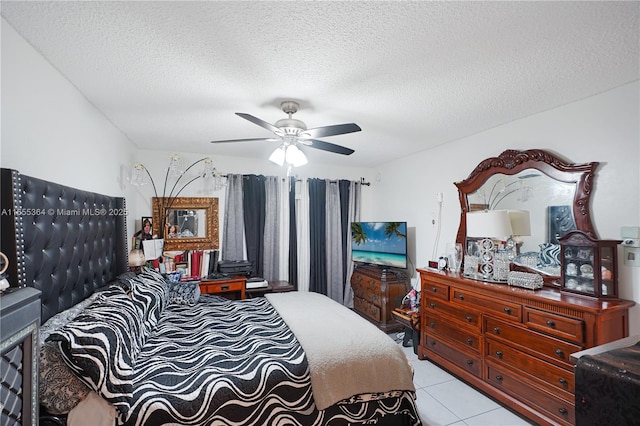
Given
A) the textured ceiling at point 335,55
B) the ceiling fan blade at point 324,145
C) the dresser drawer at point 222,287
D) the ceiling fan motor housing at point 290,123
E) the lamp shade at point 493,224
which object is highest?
the textured ceiling at point 335,55

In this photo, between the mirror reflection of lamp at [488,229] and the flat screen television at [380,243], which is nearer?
the mirror reflection of lamp at [488,229]

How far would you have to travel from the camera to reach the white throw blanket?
1.62 meters

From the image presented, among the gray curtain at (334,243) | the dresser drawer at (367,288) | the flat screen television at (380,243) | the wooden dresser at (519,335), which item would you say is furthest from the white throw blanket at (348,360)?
the gray curtain at (334,243)

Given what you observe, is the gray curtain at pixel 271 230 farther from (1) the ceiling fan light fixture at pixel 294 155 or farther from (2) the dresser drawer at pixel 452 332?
(2) the dresser drawer at pixel 452 332

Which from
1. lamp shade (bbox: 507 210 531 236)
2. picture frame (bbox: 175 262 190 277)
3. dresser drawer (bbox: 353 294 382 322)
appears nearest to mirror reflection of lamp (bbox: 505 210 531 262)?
lamp shade (bbox: 507 210 531 236)

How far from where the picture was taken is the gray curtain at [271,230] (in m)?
4.36

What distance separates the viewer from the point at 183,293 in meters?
2.80

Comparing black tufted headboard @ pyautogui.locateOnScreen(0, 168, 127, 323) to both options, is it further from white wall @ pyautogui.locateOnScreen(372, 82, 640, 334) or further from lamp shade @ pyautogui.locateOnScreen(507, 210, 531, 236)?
white wall @ pyautogui.locateOnScreen(372, 82, 640, 334)

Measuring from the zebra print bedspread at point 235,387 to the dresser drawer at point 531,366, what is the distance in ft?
3.58

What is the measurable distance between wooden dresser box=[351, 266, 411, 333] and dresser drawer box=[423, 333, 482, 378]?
30.5 inches

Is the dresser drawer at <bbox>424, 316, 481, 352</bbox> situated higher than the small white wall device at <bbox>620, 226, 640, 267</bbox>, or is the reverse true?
the small white wall device at <bbox>620, 226, 640, 267</bbox>

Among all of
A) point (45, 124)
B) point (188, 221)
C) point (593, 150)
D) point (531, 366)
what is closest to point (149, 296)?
point (45, 124)

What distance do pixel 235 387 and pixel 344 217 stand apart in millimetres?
3509

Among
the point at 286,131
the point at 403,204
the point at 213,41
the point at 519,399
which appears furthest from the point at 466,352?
the point at 213,41
